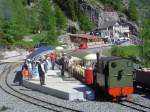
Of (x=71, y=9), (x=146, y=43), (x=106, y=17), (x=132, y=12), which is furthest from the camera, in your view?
(x=132, y=12)

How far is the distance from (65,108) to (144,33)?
4901 centimetres

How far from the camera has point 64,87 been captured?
27359mm

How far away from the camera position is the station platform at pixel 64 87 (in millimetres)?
24844

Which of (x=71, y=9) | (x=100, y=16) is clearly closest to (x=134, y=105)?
(x=71, y=9)

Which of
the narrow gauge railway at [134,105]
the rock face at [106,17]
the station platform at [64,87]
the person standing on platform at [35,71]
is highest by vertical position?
the rock face at [106,17]

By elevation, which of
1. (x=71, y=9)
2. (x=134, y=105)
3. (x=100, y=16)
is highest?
(x=71, y=9)

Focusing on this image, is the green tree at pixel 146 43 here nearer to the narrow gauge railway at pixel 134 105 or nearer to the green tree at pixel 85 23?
the narrow gauge railway at pixel 134 105

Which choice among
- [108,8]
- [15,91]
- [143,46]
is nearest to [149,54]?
[143,46]

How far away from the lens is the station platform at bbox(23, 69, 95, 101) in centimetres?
2484

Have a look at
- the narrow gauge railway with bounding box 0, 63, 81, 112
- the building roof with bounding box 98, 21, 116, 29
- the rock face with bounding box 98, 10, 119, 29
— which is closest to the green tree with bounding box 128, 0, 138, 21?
the rock face with bounding box 98, 10, 119, 29

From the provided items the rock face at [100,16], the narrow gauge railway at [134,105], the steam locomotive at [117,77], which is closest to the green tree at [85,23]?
the rock face at [100,16]

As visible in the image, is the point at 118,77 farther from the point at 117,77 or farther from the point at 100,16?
the point at 100,16

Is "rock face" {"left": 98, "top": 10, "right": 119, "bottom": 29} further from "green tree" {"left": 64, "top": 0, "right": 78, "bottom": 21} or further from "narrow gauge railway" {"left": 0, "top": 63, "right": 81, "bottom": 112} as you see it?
"narrow gauge railway" {"left": 0, "top": 63, "right": 81, "bottom": 112}

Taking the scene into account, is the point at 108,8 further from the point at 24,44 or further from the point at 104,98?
the point at 104,98
